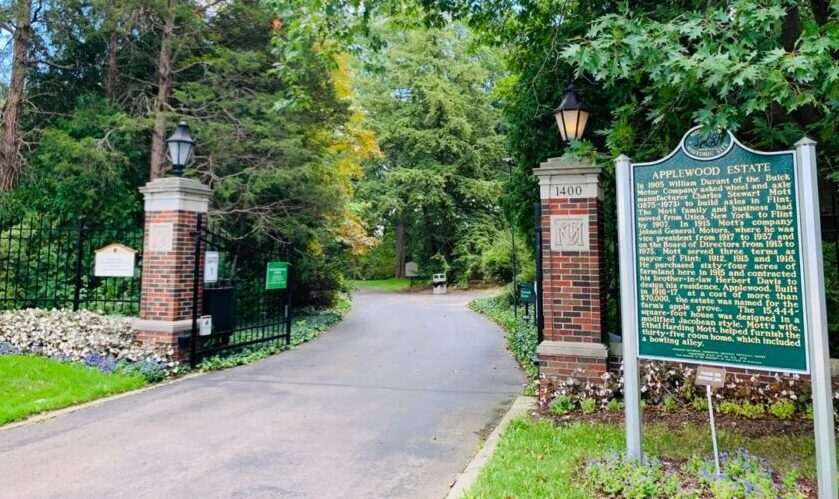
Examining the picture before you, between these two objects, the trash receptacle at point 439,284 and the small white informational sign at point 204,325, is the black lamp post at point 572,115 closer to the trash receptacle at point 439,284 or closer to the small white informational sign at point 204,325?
the small white informational sign at point 204,325

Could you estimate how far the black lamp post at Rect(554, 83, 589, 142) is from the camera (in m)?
5.64

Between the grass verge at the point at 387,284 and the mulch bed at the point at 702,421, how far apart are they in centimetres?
2508

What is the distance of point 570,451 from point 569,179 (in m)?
2.79

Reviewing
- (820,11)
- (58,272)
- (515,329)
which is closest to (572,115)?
(820,11)

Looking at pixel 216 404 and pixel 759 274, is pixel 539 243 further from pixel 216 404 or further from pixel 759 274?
pixel 216 404

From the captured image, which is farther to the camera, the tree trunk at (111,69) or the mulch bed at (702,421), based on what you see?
the tree trunk at (111,69)

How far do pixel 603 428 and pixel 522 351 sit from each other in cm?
410

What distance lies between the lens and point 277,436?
4.60 metres

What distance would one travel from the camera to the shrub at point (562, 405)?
508cm

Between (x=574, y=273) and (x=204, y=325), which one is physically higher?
(x=574, y=273)

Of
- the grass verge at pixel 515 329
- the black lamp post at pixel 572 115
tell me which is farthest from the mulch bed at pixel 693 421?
the black lamp post at pixel 572 115

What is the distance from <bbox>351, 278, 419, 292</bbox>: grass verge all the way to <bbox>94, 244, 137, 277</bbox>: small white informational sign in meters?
22.0

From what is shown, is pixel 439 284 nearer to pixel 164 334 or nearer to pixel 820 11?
pixel 164 334

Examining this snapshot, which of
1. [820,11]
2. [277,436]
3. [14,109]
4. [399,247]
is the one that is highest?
[14,109]
